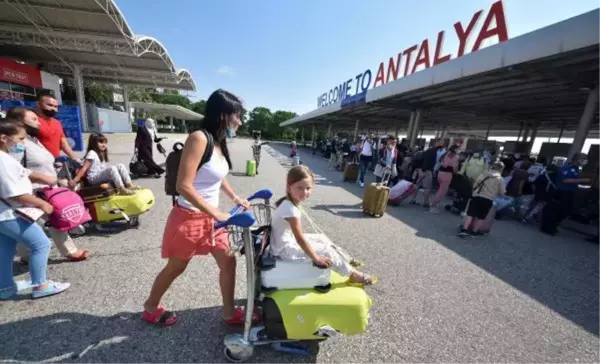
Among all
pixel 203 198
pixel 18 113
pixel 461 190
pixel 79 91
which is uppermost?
pixel 79 91

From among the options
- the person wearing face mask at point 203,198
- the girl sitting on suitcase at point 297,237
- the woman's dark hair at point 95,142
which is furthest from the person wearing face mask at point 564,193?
the woman's dark hair at point 95,142

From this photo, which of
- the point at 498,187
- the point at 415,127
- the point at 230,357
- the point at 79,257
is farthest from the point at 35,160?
the point at 415,127

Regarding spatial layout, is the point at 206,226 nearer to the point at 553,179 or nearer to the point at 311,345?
the point at 311,345

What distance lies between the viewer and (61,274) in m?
2.69

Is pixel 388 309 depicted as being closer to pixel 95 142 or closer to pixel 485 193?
pixel 485 193

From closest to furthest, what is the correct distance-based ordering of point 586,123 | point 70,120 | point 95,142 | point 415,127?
1. point 95,142
2. point 586,123
3. point 70,120
4. point 415,127

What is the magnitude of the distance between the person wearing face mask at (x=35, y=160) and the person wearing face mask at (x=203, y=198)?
1.79m

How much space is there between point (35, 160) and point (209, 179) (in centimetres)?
217

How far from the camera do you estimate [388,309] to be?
2629 millimetres

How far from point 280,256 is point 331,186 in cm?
726

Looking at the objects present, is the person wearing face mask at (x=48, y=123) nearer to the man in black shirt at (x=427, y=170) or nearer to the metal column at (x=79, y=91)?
the man in black shirt at (x=427, y=170)

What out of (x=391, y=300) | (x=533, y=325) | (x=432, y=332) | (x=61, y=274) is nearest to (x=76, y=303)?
(x=61, y=274)

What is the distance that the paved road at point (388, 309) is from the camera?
1.94 m

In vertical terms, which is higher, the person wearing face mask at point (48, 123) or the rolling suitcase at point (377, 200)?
the person wearing face mask at point (48, 123)
